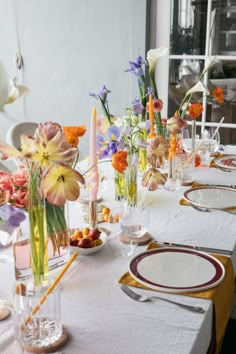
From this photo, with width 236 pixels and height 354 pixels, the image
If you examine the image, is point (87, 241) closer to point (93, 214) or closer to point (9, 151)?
point (93, 214)

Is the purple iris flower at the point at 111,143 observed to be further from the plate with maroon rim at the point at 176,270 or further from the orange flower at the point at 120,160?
the plate with maroon rim at the point at 176,270

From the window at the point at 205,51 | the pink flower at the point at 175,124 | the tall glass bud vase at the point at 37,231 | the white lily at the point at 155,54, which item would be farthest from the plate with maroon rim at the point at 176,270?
the window at the point at 205,51

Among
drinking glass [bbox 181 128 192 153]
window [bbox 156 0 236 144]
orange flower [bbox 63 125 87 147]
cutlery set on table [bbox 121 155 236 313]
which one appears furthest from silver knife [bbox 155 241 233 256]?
window [bbox 156 0 236 144]

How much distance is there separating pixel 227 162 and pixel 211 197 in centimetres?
50

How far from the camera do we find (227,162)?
86.0 inches

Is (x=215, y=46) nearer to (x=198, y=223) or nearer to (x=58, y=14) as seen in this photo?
(x=58, y=14)

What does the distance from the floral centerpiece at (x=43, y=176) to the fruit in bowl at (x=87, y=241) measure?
0.24 meters

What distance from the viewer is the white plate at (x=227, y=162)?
2118 mm

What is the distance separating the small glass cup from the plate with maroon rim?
0.79 ft

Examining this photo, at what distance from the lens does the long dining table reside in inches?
35.8

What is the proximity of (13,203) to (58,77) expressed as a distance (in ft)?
8.44

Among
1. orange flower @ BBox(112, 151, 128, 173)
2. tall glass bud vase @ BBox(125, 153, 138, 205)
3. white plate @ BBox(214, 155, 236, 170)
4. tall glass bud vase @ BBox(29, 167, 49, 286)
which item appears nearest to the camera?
tall glass bud vase @ BBox(29, 167, 49, 286)

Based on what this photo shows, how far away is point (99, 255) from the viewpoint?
4.19 feet

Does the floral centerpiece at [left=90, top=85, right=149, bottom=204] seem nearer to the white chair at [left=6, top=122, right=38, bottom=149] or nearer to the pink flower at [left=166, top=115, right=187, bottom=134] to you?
the pink flower at [left=166, top=115, right=187, bottom=134]
